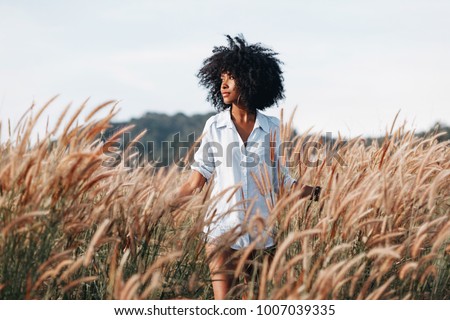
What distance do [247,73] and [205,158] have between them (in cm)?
55

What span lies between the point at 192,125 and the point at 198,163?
177 feet

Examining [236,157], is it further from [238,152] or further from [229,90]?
[229,90]

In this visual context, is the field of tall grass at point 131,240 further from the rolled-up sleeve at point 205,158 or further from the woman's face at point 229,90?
the woman's face at point 229,90

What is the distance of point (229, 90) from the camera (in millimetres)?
3078

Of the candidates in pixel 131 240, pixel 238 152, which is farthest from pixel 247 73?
pixel 131 240

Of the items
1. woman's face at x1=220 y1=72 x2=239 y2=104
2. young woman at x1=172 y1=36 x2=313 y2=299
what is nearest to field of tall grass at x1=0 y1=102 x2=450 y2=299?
young woman at x1=172 y1=36 x2=313 y2=299

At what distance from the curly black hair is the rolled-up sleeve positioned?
0.93 ft

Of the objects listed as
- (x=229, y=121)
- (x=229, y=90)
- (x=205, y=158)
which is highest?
(x=229, y=90)

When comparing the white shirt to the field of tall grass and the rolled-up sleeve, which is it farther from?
the field of tall grass

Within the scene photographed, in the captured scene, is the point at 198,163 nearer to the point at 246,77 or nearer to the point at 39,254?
the point at 246,77

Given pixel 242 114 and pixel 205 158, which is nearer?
pixel 205 158

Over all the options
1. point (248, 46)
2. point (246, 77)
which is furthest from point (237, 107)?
point (248, 46)
